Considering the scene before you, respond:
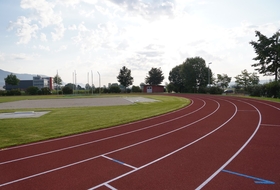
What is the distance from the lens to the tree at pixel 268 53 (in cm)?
3981

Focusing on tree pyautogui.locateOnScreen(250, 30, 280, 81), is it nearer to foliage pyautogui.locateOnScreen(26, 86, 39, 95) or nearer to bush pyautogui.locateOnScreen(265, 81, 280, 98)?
bush pyautogui.locateOnScreen(265, 81, 280, 98)

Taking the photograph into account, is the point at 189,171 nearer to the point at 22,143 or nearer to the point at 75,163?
the point at 75,163

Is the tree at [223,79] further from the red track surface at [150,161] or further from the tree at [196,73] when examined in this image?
the red track surface at [150,161]

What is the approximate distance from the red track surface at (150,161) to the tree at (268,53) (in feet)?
114

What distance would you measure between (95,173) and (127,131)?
5.85m

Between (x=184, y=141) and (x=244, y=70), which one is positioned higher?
(x=244, y=70)

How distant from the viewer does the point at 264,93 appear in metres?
37.9

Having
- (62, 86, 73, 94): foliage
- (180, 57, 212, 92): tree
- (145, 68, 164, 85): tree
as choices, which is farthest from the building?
(62, 86, 73, 94): foliage

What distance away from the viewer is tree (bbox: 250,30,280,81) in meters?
39.8

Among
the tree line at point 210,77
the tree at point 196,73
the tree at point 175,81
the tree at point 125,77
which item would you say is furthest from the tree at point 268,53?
the tree at point 125,77

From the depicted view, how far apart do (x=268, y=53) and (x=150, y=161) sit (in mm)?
42544

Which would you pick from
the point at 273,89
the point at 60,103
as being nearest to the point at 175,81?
the point at 273,89

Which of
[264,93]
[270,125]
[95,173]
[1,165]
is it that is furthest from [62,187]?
[264,93]

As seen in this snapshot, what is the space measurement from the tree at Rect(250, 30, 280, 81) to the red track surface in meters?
34.8
